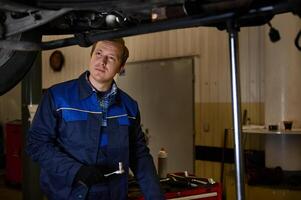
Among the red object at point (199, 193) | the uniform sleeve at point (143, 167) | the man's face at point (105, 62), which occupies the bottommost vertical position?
the red object at point (199, 193)

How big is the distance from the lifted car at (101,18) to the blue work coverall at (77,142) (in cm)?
22

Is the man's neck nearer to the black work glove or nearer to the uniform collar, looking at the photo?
the uniform collar

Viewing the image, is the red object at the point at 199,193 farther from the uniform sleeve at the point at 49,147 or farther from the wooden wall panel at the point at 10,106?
the wooden wall panel at the point at 10,106

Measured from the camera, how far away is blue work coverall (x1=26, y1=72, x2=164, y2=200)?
170cm

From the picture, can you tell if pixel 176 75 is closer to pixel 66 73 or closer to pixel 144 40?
pixel 144 40

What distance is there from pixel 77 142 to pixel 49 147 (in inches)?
5.0

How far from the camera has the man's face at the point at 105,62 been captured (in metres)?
1.85

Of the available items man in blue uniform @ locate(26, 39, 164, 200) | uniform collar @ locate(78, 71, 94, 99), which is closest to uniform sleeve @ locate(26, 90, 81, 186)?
man in blue uniform @ locate(26, 39, 164, 200)

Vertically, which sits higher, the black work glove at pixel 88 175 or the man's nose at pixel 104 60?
the man's nose at pixel 104 60

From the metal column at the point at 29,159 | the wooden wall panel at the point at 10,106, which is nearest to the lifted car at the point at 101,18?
the metal column at the point at 29,159

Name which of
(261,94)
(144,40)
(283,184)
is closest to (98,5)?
(283,184)

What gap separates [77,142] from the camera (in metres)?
1.77

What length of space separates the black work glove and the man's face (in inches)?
17.0

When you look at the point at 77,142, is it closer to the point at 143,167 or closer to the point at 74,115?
the point at 74,115
